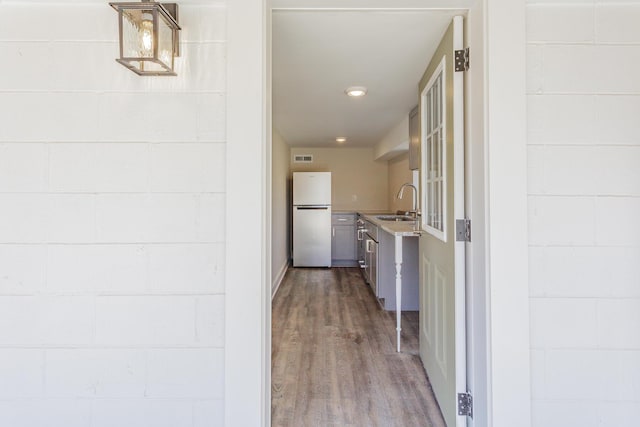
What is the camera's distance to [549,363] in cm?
120

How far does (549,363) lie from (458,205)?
68 cm

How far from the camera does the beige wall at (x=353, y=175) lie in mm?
6117

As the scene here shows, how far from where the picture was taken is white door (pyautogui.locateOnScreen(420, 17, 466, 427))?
1.40 meters

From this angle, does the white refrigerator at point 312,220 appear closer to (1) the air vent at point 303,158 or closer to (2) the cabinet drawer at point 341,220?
(2) the cabinet drawer at point 341,220

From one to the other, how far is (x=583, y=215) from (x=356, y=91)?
6.20 ft

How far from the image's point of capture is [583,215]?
1202 mm

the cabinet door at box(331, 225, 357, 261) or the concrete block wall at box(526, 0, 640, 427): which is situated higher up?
the concrete block wall at box(526, 0, 640, 427)

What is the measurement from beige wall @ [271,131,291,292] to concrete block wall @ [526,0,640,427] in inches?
118
